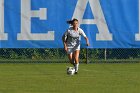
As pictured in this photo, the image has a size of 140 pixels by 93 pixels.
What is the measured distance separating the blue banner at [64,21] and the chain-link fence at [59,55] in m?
1.47

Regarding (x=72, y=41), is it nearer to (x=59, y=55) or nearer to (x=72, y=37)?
(x=72, y=37)

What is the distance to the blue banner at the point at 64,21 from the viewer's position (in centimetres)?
2761

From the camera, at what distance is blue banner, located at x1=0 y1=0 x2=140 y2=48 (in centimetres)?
2761

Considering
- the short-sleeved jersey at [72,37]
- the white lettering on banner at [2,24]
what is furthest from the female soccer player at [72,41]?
the white lettering on banner at [2,24]

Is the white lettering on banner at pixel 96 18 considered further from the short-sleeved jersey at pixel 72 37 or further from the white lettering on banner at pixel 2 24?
the short-sleeved jersey at pixel 72 37

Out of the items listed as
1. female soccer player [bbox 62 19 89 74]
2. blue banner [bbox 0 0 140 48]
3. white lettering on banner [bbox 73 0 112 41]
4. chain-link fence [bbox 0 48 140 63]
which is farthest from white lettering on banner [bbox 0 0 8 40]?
female soccer player [bbox 62 19 89 74]

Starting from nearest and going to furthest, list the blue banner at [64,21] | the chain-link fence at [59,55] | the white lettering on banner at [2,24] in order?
the white lettering on banner at [2,24]
the blue banner at [64,21]
the chain-link fence at [59,55]

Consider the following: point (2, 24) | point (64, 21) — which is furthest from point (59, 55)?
point (2, 24)

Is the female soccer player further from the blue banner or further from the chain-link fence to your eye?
the chain-link fence

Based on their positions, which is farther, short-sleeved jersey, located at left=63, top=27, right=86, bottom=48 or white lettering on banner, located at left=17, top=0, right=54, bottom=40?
white lettering on banner, located at left=17, top=0, right=54, bottom=40

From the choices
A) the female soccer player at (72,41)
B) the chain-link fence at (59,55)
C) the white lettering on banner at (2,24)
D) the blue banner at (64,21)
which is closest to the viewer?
the female soccer player at (72,41)

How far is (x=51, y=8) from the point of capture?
2783 cm

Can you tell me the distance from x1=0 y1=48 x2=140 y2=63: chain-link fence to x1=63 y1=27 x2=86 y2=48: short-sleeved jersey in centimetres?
793

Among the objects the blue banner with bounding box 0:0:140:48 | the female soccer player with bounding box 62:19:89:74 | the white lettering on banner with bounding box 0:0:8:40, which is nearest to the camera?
the female soccer player with bounding box 62:19:89:74
